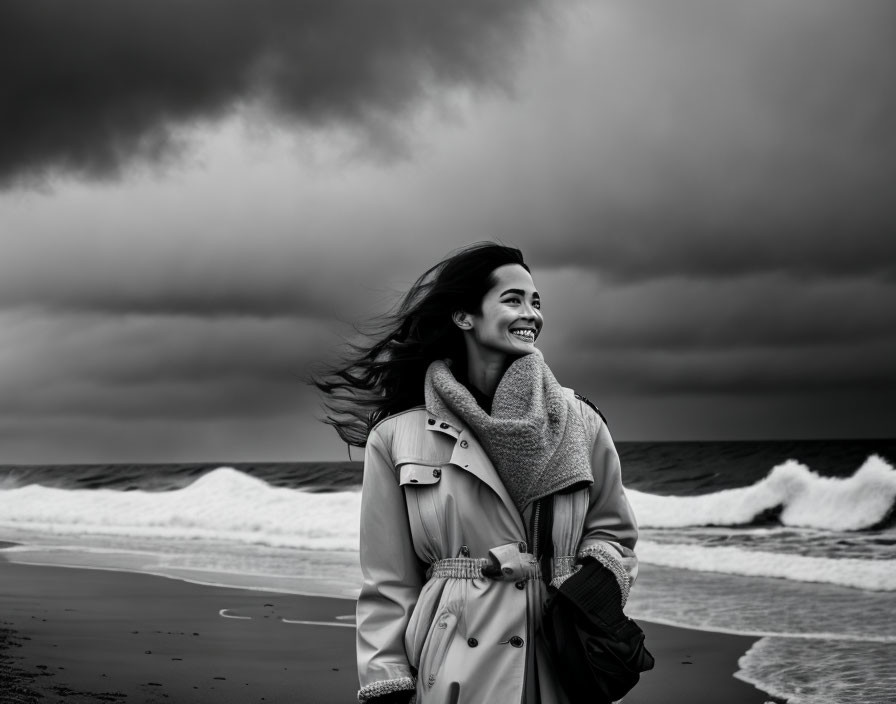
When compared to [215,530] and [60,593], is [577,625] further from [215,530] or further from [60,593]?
[215,530]

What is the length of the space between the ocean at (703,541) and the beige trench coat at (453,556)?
14.0 ft

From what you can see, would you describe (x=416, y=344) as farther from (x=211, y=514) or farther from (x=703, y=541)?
(x=211, y=514)

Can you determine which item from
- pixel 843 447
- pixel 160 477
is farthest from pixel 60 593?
pixel 843 447

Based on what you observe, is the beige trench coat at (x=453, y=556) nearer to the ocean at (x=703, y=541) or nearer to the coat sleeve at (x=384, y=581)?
the coat sleeve at (x=384, y=581)

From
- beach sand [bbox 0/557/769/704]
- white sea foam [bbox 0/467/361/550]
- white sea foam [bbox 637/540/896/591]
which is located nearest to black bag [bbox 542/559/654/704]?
beach sand [bbox 0/557/769/704]

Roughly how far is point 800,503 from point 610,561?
17.8m

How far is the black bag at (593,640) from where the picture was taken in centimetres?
238

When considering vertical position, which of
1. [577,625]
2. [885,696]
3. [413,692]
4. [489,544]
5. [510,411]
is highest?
[510,411]

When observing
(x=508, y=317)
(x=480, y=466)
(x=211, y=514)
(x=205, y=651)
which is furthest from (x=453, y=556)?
(x=211, y=514)

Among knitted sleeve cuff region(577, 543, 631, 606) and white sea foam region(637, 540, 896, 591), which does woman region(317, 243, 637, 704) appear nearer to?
knitted sleeve cuff region(577, 543, 631, 606)

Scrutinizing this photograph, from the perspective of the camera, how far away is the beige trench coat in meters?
2.49

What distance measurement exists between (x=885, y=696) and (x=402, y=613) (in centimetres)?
494

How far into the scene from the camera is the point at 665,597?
10.3 meters

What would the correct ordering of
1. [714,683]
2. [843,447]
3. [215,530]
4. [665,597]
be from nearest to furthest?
[714,683], [665,597], [215,530], [843,447]
